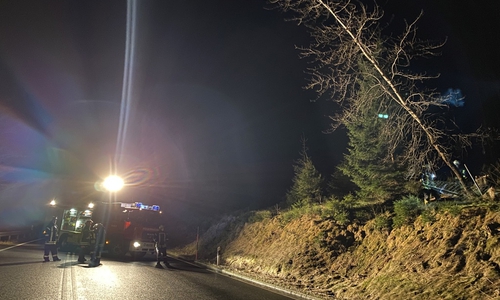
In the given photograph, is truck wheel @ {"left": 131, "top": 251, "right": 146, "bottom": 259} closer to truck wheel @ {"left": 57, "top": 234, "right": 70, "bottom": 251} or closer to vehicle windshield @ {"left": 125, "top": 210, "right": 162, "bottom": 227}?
vehicle windshield @ {"left": 125, "top": 210, "right": 162, "bottom": 227}

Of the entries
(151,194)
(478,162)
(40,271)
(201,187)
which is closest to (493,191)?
(478,162)

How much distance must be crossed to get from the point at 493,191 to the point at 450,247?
309 centimetres

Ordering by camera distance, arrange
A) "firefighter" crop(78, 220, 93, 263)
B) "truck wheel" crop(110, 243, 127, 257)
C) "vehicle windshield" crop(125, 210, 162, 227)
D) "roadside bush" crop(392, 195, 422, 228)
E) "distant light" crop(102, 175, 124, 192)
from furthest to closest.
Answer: "distant light" crop(102, 175, 124, 192)
"vehicle windshield" crop(125, 210, 162, 227)
"truck wheel" crop(110, 243, 127, 257)
"firefighter" crop(78, 220, 93, 263)
"roadside bush" crop(392, 195, 422, 228)

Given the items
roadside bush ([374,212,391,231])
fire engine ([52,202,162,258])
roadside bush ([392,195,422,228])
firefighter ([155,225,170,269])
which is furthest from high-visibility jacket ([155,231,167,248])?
roadside bush ([392,195,422,228])

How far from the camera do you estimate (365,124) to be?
51.9 feet

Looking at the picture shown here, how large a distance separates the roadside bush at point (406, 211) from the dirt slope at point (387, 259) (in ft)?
1.08

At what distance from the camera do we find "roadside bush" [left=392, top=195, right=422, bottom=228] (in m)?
11.1

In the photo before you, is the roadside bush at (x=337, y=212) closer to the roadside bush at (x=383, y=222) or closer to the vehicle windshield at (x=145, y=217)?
the roadside bush at (x=383, y=222)


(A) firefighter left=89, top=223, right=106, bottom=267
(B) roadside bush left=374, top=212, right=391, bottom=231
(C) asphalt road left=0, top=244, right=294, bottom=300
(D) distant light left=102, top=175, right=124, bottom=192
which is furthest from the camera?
(D) distant light left=102, top=175, right=124, bottom=192

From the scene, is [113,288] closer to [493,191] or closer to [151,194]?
[493,191]

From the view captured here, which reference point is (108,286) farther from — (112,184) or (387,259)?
(112,184)

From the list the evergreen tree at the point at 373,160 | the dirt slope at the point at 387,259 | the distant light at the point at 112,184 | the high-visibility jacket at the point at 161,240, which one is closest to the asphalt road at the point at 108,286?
the dirt slope at the point at 387,259

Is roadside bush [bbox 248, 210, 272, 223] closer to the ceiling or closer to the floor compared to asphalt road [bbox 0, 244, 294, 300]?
closer to the ceiling

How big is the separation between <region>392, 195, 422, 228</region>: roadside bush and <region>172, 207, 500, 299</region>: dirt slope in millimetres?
330
